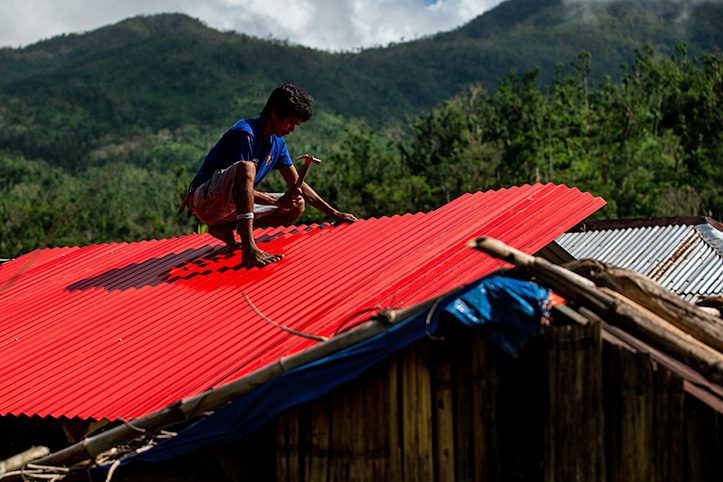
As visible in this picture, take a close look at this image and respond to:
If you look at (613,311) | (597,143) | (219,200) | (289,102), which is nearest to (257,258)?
(219,200)

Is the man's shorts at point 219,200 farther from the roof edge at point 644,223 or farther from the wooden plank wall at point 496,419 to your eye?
the roof edge at point 644,223

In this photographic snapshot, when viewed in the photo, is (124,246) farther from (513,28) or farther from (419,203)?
(513,28)

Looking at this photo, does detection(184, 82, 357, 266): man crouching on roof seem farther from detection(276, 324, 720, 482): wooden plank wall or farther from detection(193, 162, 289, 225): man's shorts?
detection(276, 324, 720, 482): wooden plank wall

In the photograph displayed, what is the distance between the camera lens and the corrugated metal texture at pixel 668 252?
33.1ft

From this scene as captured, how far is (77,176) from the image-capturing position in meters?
73.6

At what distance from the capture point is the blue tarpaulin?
2840 mm

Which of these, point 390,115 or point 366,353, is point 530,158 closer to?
point 366,353

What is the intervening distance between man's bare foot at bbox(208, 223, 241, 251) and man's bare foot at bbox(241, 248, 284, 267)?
0.59m

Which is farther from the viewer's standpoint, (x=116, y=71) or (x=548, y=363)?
(x=116, y=71)

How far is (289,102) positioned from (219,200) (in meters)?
0.99

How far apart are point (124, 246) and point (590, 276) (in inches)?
254

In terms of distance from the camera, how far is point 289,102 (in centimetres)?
554

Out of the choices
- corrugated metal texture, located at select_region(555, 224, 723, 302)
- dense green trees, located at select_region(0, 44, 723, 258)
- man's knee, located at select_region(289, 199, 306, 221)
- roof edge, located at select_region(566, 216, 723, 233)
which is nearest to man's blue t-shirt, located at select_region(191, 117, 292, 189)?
man's knee, located at select_region(289, 199, 306, 221)

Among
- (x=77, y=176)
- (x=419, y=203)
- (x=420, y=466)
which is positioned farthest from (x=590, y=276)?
(x=77, y=176)
